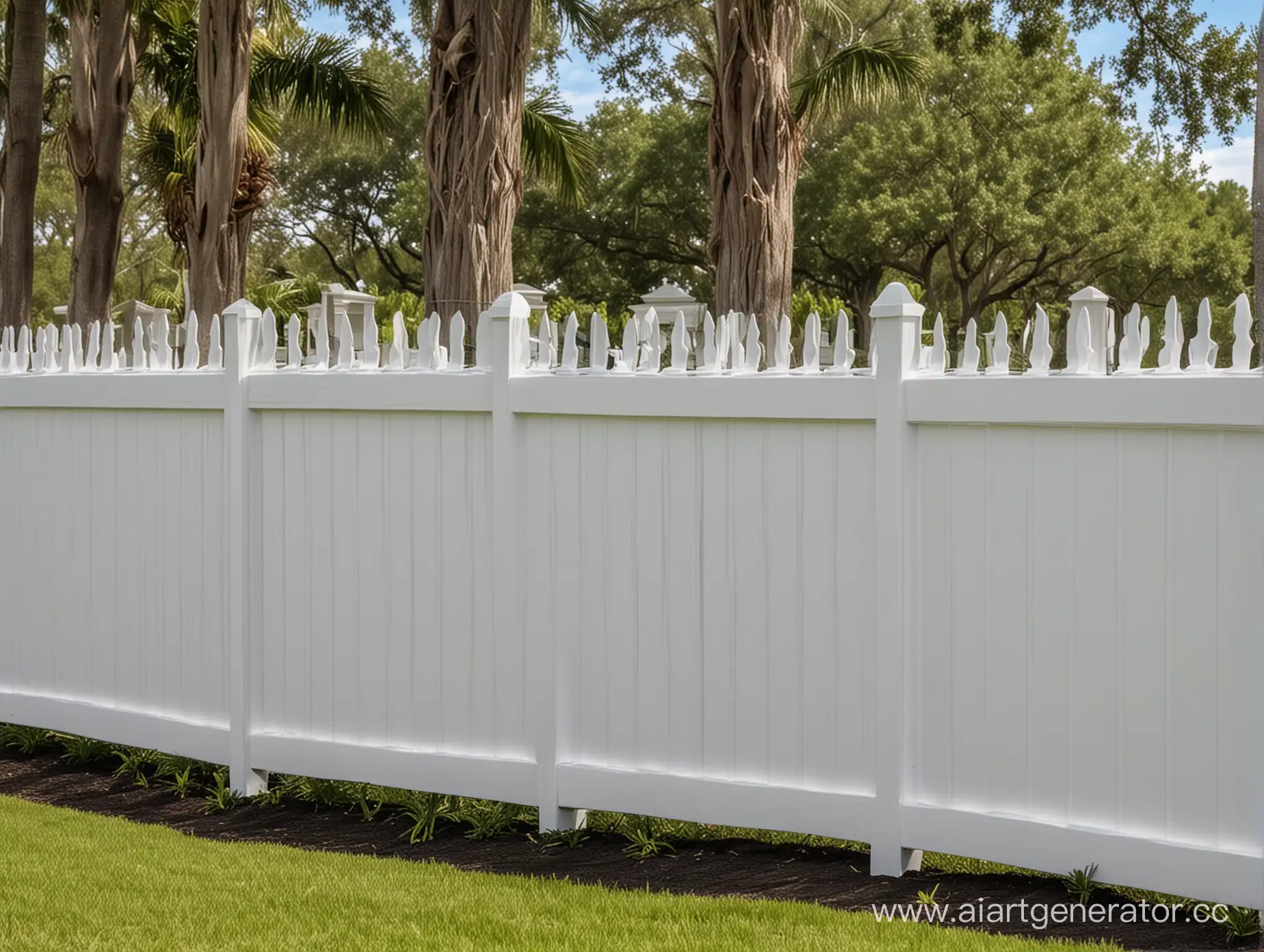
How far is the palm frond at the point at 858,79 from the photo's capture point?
13633 mm

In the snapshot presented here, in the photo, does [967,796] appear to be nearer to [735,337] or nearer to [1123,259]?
[735,337]

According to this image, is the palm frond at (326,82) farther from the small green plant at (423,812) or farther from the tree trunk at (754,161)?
the small green plant at (423,812)

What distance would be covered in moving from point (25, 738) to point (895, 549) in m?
4.72

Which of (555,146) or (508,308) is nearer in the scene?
(508,308)

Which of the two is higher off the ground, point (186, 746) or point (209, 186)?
point (209, 186)

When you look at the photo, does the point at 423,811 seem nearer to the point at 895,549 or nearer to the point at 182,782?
the point at 182,782

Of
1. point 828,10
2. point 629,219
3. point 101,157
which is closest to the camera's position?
point 101,157

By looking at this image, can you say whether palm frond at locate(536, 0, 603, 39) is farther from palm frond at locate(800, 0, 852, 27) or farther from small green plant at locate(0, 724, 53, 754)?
small green plant at locate(0, 724, 53, 754)

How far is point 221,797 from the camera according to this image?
19.3 ft

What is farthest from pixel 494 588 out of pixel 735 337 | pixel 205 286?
pixel 205 286

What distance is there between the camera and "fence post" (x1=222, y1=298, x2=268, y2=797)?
5855 millimetres

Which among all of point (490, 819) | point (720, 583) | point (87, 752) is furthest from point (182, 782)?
point (720, 583)

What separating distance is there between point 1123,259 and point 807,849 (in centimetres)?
3112

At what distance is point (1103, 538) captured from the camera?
13.9 feet
